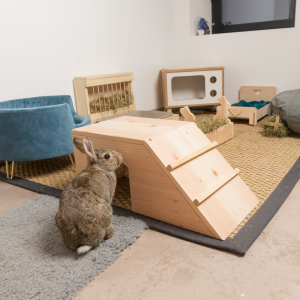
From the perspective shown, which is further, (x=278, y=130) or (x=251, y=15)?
(x=251, y=15)

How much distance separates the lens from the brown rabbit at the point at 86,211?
118cm

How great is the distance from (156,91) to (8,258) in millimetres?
3228

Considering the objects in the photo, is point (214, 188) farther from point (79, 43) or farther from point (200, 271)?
point (79, 43)

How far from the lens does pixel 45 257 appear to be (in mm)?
1256

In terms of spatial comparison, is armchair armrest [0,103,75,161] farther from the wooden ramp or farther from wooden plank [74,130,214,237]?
→ wooden plank [74,130,214,237]

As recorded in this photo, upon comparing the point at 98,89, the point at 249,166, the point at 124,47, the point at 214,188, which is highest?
the point at 124,47

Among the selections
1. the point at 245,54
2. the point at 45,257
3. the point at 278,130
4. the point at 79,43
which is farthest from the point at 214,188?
the point at 245,54

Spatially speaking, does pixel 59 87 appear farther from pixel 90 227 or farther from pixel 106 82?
pixel 90 227

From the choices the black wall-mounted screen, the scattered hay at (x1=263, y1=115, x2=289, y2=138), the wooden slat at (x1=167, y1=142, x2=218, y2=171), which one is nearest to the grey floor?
the wooden slat at (x1=167, y1=142, x2=218, y2=171)

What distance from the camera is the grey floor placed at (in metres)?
1.03

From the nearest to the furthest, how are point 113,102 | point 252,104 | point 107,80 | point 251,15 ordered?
1. point 107,80
2. point 113,102
3. point 252,104
4. point 251,15

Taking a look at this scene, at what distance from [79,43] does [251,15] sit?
7.85ft

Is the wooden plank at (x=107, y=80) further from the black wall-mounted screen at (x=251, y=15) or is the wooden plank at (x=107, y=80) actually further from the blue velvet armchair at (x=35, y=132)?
the black wall-mounted screen at (x=251, y=15)

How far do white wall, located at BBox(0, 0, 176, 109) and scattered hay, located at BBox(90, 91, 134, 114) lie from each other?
0.94ft
